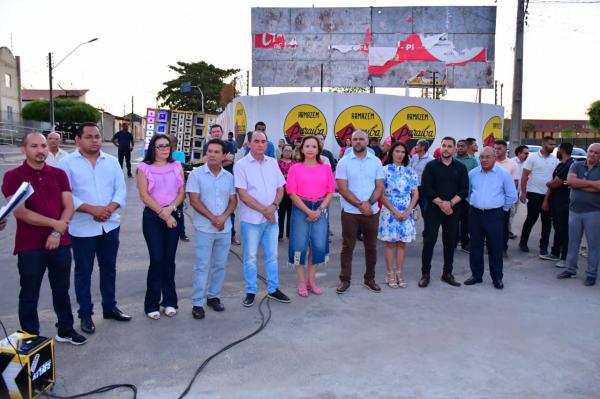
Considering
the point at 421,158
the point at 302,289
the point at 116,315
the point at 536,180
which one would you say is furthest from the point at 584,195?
the point at 116,315

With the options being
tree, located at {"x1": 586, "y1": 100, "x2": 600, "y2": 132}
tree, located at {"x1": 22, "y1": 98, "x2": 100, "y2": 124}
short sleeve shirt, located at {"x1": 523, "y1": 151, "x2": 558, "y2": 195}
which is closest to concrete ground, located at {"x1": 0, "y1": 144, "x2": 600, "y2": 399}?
short sleeve shirt, located at {"x1": 523, "y1": 151, "x2": 558, "y2": 195}

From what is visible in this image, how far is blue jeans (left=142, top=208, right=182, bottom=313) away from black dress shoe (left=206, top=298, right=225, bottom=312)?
357 millimetres

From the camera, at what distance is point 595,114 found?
47062mm

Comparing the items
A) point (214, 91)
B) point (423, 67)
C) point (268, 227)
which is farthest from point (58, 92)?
point (268, 227)

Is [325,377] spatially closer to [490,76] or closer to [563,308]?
[563,308]

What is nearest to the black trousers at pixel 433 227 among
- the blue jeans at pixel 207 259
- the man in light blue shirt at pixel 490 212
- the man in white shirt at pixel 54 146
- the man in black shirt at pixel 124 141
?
the man in light blue shirt at pixel 490 212

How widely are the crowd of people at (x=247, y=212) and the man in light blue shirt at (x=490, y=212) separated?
0.01 metres

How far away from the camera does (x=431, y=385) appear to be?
3.51m

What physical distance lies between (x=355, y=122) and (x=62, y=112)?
41.7 meters

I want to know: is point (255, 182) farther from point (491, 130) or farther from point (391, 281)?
point (491, 130)

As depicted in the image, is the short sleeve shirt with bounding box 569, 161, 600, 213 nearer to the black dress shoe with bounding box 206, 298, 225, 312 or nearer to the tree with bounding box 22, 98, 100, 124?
the black dress shoe with bounding box 206, 298, 225, 312

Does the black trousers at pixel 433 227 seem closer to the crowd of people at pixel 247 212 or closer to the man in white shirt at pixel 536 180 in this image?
the crowd of people at pixel 247 212

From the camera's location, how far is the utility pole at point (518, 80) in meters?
14.4

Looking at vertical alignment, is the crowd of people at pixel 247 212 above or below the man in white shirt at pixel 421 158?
below
